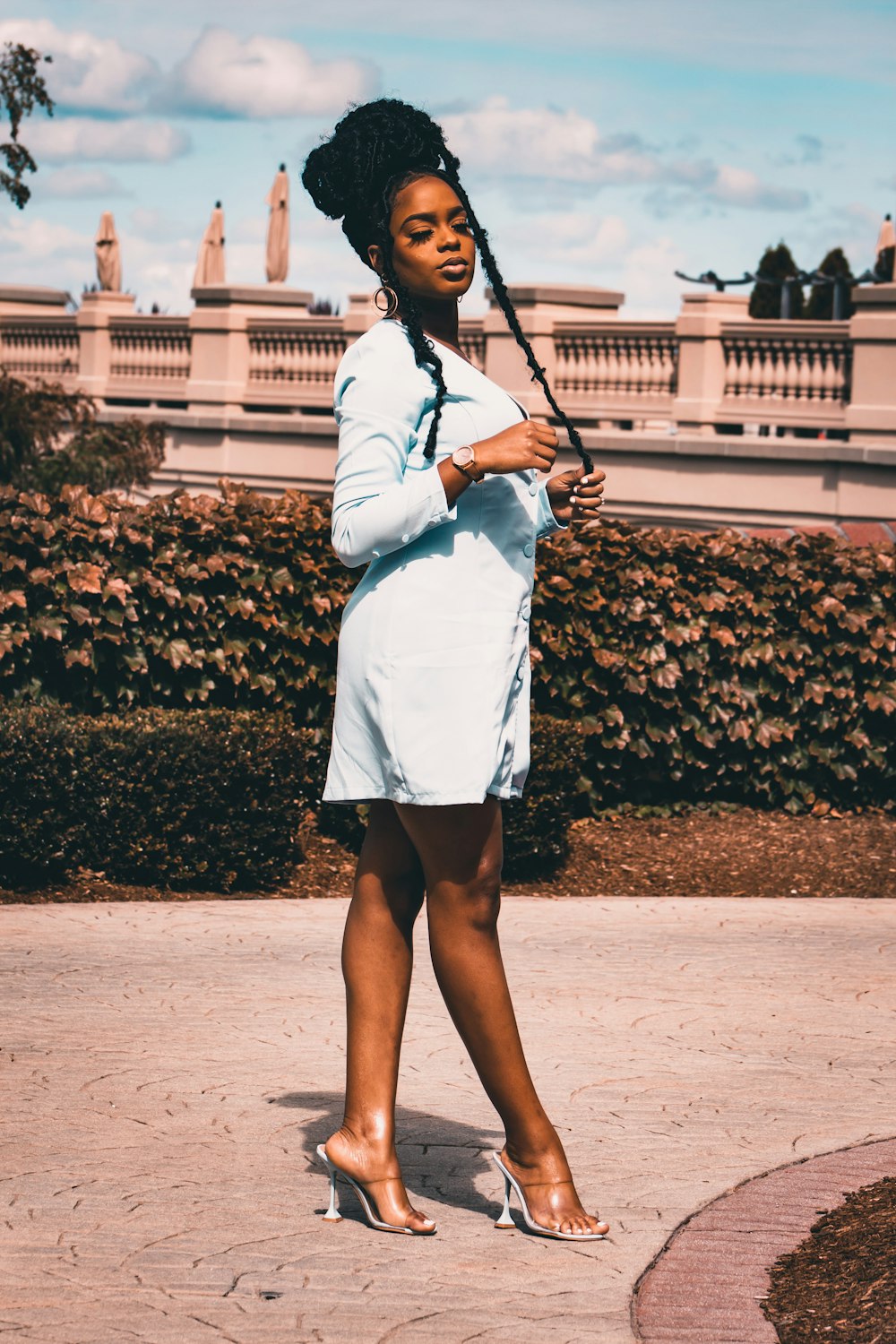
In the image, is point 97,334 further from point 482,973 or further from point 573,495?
point 482,973

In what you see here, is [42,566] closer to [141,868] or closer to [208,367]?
[141,868]

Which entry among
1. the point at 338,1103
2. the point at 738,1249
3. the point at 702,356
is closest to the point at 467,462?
the point at 738,1249

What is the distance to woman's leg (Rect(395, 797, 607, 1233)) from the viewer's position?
3.95 metres

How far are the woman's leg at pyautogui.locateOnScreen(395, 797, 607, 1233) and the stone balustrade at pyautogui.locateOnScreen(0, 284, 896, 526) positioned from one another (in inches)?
521

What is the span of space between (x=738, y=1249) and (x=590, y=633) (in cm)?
590

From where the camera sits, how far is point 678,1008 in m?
6.29

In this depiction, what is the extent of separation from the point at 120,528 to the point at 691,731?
3339mm

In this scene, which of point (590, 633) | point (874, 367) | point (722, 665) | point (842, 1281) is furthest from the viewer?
point (874, 367)

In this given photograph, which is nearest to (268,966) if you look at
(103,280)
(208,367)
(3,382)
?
(3,382)

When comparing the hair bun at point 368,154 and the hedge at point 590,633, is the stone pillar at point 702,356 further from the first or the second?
the hair bun at point 368,154

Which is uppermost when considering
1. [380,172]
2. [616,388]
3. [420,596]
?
[616,388]

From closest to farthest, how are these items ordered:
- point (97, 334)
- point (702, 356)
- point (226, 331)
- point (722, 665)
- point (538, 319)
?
point (722, 665)
point (702, 356)
point (538, 319)
point (226, 331)
point (97, 334)

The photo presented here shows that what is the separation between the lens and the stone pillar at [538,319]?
67.6 ft

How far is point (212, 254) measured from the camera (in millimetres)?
25500
